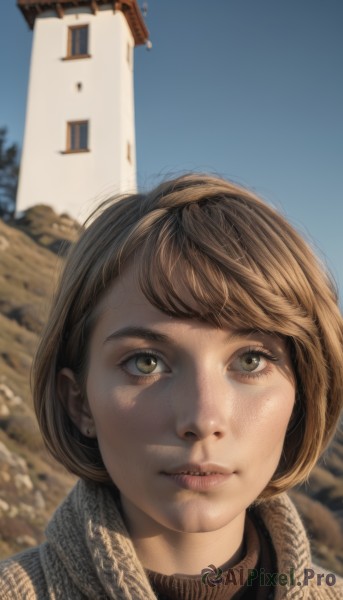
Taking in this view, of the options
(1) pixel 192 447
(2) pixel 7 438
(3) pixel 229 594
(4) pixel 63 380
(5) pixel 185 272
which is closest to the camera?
(1) pixel 192 447

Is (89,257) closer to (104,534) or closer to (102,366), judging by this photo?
(102,366)

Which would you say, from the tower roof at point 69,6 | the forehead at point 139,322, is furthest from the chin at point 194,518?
the tower roof at point 69,6

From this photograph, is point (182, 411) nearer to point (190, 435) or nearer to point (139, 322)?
point (190, 435)

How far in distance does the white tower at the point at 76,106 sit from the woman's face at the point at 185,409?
65.8ft

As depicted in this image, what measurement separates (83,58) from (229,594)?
23.1 meters

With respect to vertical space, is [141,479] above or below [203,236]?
below

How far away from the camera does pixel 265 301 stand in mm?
1463

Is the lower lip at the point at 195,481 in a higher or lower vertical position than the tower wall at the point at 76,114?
lower

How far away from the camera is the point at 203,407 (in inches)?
51.7

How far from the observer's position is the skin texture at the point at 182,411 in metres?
1.34

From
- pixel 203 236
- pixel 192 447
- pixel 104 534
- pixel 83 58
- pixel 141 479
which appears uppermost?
pixel 83 58

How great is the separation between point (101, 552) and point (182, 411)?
0.50 meters

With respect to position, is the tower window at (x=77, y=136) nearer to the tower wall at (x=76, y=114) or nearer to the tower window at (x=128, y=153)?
the tower wall at (x=76, y=114)

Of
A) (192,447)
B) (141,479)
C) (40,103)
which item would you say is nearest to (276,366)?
(192,447)
